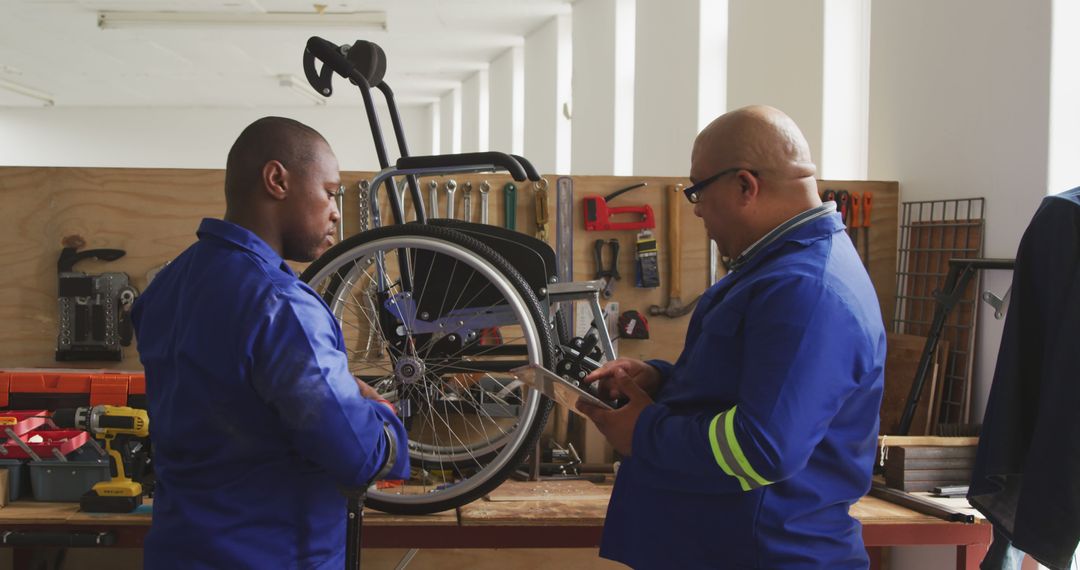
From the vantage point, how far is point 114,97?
1211 cm

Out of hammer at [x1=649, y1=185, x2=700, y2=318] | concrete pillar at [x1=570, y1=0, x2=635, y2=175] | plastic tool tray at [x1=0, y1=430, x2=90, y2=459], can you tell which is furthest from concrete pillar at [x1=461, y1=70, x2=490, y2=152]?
plastic tool tray at [x1=0, y1=430, x2=90, y2=459]

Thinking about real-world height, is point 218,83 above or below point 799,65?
above

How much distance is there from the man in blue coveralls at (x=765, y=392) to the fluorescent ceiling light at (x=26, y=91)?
11.8 meters

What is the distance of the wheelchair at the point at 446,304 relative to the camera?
6.72ft

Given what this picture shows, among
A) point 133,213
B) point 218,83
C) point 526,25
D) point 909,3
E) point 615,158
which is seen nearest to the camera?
point 133,213

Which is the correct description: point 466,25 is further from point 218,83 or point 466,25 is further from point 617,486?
point 617,486

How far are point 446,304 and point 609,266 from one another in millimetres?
722

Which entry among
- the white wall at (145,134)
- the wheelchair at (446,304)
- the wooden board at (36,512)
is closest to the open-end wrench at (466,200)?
the wheelchair at (446,304)

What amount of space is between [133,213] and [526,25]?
5840mm

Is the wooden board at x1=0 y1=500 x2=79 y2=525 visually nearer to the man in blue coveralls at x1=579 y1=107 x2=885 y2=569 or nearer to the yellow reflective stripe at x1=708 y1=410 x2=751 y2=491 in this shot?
the man in blue coveralls at x1=579 y1=107 x2=885 y2=569

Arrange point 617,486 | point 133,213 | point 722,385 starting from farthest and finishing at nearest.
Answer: point 133,213 → point 617,486 → point 722,385

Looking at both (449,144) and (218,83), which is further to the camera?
(449,144)

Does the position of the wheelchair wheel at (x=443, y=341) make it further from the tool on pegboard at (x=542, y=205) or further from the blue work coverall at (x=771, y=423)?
the blue work coverall at (x=771, y=423)

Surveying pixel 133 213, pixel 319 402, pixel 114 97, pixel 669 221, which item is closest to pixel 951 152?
pixel 669 221
